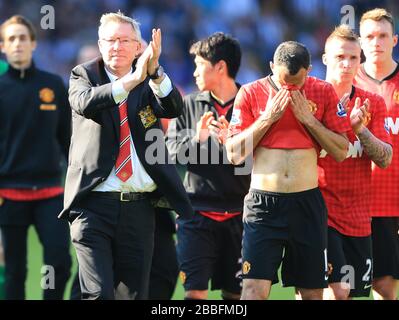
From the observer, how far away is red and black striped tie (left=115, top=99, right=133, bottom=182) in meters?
7.12

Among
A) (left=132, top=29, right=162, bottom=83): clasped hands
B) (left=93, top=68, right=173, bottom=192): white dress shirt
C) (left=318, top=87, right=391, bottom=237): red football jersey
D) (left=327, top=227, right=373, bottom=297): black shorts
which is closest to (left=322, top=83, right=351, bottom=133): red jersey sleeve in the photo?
(left=318, top=87, right=391, bottom=237): red football jersey

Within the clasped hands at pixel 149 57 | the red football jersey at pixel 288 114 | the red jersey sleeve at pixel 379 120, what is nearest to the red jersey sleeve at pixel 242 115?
the red football jersey at pixel 288 114

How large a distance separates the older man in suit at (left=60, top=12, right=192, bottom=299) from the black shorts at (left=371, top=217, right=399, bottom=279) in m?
2.01

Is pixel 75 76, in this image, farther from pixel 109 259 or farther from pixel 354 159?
pixel 354 159

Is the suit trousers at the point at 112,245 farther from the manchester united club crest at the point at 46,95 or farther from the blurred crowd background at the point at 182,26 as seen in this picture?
the blurred crowd background at the point at 182,26

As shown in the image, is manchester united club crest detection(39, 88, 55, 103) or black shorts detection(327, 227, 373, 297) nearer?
black shorts detection(327, 227, 373, 297)

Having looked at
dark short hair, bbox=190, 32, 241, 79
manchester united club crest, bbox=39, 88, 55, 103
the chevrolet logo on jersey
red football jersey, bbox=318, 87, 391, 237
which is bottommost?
red football jersey, bbox=318, 87, 391, 237

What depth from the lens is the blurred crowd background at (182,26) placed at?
19.1 metres

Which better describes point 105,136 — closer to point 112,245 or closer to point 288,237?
point 112,245

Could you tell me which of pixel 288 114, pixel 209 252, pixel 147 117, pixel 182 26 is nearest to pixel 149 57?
pixel 147 117

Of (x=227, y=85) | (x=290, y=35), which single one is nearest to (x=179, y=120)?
(x=227, y=85)

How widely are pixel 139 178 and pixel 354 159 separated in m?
1.81

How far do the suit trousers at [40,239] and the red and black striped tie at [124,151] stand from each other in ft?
7.22

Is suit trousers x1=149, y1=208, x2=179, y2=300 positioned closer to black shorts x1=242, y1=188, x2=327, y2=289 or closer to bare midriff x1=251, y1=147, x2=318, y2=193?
black shorts x1=242, y1=188, x2=327, y2=289
